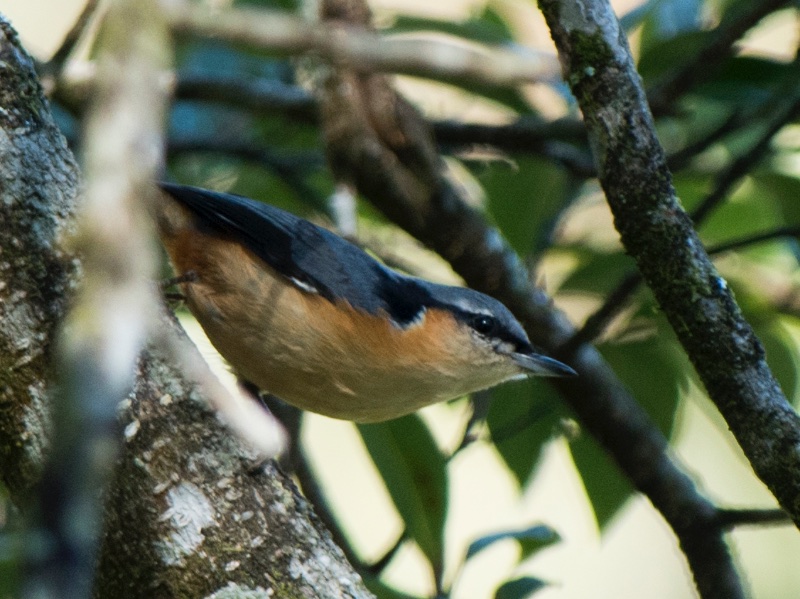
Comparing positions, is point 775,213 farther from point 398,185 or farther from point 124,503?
point 124,503

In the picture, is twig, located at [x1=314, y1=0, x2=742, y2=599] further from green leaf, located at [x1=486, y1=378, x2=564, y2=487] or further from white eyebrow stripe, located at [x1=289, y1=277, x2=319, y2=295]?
white eyebrow stripe, located at [x1=289, y1=277, x2=319, y2=295]

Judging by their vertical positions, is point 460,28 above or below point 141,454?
above

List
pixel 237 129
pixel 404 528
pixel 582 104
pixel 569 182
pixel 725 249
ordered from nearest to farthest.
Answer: pixel 582 104 → pixel 725 249 → pixel 404 528 → pixel 569 182 → pixel 237 129

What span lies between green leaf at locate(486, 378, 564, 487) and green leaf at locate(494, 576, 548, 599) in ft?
1.41

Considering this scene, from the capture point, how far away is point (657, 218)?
6.31ft

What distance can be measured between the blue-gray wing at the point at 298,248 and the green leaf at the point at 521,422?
413mm

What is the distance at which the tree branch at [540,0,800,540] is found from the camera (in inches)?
74.9

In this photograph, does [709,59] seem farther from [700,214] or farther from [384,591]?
[384,591]

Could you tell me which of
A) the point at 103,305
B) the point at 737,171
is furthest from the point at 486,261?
the point at 103,305

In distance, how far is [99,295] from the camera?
91 centimetres

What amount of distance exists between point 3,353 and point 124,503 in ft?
1.08

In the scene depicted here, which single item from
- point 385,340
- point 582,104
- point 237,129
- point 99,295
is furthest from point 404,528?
point 237,129

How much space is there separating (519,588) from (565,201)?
1.61m

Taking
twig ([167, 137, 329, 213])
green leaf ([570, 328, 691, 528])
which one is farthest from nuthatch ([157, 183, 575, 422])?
twig ([167, 137, 329, 213])
